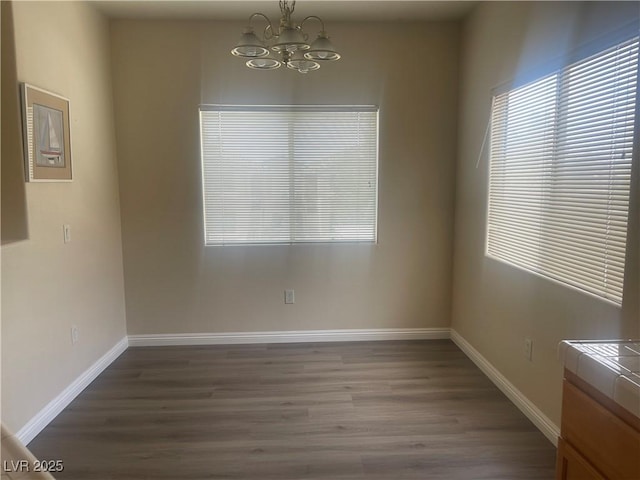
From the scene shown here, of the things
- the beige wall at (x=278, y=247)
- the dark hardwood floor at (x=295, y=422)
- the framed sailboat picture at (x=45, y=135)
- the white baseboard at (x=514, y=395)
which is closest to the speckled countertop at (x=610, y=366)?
the dark hardwood floor at (x=295, y=422)

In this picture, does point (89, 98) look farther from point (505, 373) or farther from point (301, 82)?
point (505, 373)

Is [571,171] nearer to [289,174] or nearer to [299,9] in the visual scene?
[289,174]

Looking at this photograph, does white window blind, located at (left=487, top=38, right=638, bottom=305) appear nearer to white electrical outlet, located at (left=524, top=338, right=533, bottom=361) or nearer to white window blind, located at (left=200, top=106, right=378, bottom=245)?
white electrical outlet, located at (left=524, top=338, right=533, bottom=361)

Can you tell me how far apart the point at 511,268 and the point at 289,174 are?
6.28 feet

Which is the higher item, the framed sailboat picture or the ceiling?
the ceiling

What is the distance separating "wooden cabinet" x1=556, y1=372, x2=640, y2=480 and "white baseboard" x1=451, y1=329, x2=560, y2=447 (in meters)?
1.14

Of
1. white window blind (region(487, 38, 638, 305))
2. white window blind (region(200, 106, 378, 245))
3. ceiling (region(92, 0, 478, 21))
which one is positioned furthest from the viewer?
white window blind (region(200, 106, 378, 245))

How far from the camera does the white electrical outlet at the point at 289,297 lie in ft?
12.4

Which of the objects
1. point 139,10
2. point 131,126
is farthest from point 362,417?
point 139,10

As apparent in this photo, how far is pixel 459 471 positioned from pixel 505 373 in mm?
1015

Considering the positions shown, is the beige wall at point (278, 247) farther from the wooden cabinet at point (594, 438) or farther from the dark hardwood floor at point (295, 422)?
the wooden cabinet at point (594, 438)

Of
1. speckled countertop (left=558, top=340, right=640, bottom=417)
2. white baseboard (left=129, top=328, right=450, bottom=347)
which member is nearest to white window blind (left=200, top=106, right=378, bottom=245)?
white baseboard (left=129, top=328, right=450, bottom=347)

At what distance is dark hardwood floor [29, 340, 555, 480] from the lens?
2.14 meters

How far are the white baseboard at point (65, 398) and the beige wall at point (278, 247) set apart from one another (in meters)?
0.37
